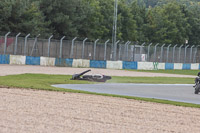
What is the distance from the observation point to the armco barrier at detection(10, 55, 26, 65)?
123 feet

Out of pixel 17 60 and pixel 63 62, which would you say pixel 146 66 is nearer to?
pixel 63 62

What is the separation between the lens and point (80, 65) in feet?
137

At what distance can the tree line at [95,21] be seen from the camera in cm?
5309

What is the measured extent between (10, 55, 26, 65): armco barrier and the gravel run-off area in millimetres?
22890

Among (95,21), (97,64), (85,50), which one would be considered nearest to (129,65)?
(97,64)

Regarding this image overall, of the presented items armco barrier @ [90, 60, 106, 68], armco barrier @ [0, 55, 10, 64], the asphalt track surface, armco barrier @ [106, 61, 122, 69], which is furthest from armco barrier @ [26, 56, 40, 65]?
the asphalt track surface

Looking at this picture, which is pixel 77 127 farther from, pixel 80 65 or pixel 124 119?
pixel 80 65

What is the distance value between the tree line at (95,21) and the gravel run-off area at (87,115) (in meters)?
38.2

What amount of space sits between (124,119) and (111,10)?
69156 millimetres

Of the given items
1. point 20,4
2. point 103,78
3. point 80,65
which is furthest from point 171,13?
point 103,78

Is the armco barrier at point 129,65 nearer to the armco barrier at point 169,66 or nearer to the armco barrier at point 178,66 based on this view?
the armco barrier at point 169,66

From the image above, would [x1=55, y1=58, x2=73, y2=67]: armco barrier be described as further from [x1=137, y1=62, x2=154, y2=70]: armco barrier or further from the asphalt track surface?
the asphalt track surface

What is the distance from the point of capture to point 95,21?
70.8 m

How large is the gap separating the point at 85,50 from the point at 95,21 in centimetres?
2889
